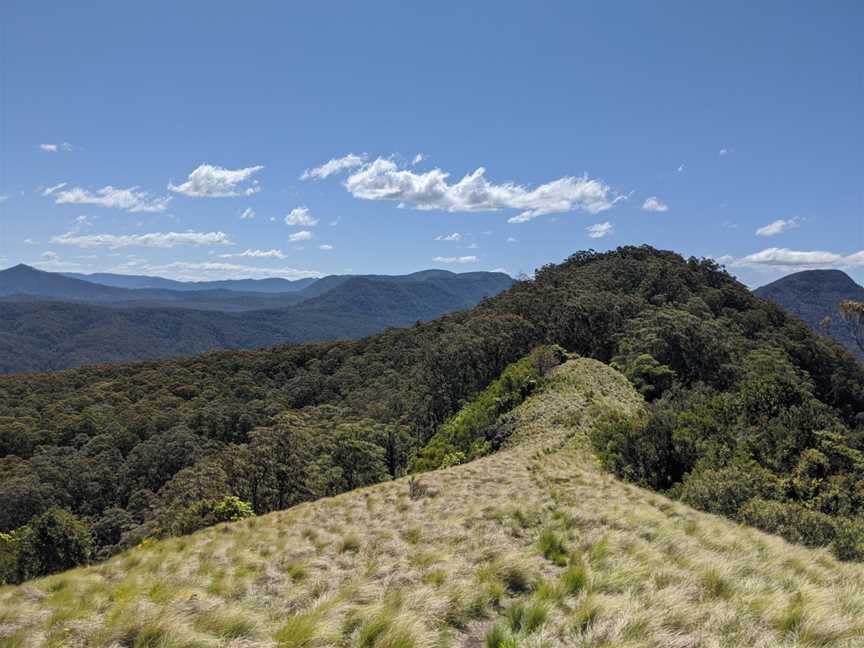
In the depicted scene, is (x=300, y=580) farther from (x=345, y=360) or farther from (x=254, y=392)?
(x=345, y=360)

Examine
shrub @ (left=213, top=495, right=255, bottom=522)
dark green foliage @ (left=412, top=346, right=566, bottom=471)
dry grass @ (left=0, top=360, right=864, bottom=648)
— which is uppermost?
dry grass @ (left=0, top=360, right=864, bottom=648)

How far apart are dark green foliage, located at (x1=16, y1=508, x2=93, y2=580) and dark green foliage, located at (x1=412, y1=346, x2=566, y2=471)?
76.3 feet

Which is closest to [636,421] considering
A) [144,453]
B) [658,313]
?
[658,313]

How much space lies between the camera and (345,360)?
346 ft

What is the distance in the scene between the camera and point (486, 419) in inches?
1642

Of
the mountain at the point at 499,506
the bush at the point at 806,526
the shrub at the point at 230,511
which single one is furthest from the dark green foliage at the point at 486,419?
the bush at the point at 806,526

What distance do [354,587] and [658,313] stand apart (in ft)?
201

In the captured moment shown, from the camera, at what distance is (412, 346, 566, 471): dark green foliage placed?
1425 inches

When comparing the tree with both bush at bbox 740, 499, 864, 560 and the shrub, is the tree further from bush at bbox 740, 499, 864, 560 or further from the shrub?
the shrub

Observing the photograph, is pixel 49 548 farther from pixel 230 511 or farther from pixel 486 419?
pixel 486 419

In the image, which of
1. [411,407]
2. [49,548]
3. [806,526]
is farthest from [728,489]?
[411,407]

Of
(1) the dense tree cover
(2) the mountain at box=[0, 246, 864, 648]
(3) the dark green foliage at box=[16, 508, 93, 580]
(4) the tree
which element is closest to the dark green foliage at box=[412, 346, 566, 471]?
(2) the mountain at box=[0, 246, 864, 648]

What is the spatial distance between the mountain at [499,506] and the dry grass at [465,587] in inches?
1.7

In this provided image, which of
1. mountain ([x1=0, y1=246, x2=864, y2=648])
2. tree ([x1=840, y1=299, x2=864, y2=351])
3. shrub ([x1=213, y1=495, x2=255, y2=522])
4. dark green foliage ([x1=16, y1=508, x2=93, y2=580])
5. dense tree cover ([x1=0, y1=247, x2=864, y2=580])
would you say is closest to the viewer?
mountain ([x1=0, y1=246, x2=864, y2=648])
